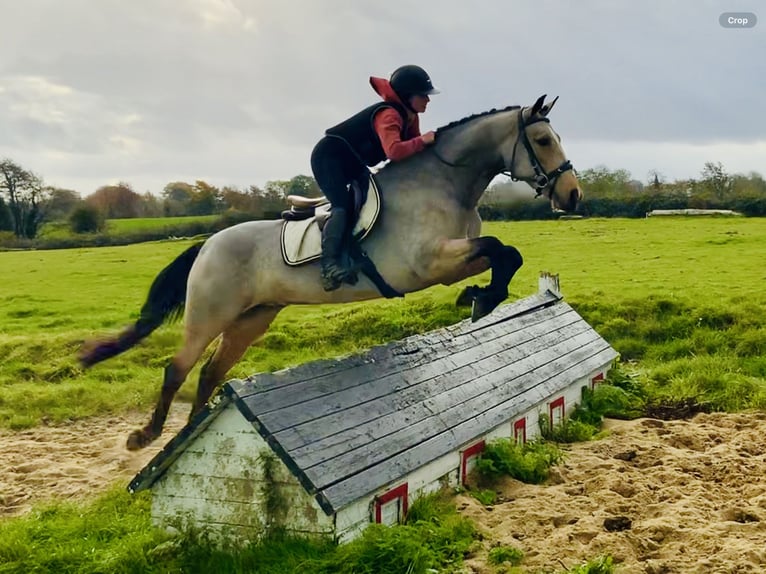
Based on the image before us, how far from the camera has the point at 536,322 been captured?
7.59 m

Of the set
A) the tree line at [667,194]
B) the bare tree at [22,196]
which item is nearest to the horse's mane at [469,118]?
the tree line at [667,194]

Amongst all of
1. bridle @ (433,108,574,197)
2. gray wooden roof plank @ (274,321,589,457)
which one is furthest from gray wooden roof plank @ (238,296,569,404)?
bridle @ (433,108,574,197)

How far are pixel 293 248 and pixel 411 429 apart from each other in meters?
1.41

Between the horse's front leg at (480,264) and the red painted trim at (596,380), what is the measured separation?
368 cm

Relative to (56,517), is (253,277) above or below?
above

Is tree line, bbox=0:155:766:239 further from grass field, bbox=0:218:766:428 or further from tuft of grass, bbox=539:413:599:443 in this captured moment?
tuft of grass, bbox=539:413:599:443

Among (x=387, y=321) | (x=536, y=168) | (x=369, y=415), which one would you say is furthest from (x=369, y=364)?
(x=387, y=321)

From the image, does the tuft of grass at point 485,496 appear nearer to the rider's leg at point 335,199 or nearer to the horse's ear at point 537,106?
the rider's leg at point 335,199

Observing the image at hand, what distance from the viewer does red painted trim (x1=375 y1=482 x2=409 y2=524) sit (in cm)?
387

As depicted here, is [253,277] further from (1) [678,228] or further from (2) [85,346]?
(1) [678,228]

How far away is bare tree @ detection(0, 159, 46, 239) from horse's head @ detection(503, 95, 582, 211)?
26.6 m

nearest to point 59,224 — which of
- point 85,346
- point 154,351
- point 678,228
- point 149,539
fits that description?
point 154,351

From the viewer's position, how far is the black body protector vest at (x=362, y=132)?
4.60 m

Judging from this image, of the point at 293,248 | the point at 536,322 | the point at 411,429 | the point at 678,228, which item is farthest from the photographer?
the point at 678,228
